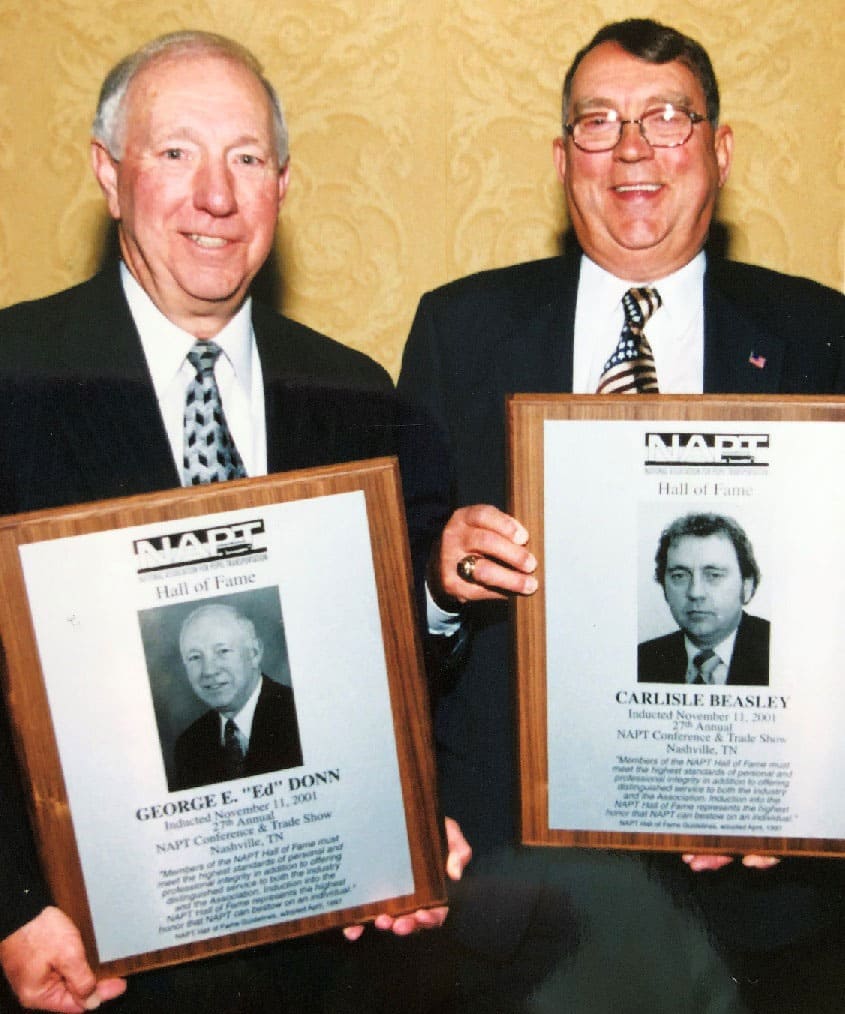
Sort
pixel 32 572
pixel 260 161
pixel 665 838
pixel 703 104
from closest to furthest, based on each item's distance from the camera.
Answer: pixel 32 572
pixel 665 838
pixel 260 161
pixel 703 104

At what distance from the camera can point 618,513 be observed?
1408 millimetres

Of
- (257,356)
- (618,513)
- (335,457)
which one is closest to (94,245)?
(257,356)

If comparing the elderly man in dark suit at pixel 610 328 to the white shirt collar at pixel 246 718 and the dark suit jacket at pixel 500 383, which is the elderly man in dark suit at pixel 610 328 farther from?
the white shirt collar at pixel 246 718

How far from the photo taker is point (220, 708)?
52.7 inches

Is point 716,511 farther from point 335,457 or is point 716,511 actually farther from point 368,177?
point 368,177

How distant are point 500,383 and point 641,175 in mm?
431

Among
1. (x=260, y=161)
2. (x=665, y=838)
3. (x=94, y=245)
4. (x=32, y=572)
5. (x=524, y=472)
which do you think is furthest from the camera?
(x=94, y=245)

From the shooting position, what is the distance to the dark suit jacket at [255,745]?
52.9 inches

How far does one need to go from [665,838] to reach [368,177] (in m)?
1.67

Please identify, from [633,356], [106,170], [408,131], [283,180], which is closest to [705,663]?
[633,356]

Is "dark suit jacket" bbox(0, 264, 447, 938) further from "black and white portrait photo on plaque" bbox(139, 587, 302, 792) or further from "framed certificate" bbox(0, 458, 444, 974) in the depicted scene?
"black and white portrait photo on plaque" bbox(139, 587, 302, 792)

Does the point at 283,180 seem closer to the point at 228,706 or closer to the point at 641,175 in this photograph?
the point at 641,175

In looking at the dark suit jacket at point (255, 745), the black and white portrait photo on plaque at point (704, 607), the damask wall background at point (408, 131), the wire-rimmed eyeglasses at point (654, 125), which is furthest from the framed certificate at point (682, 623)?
the damask wall background at point (408, 131)

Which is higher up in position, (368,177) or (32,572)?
(368,177)
